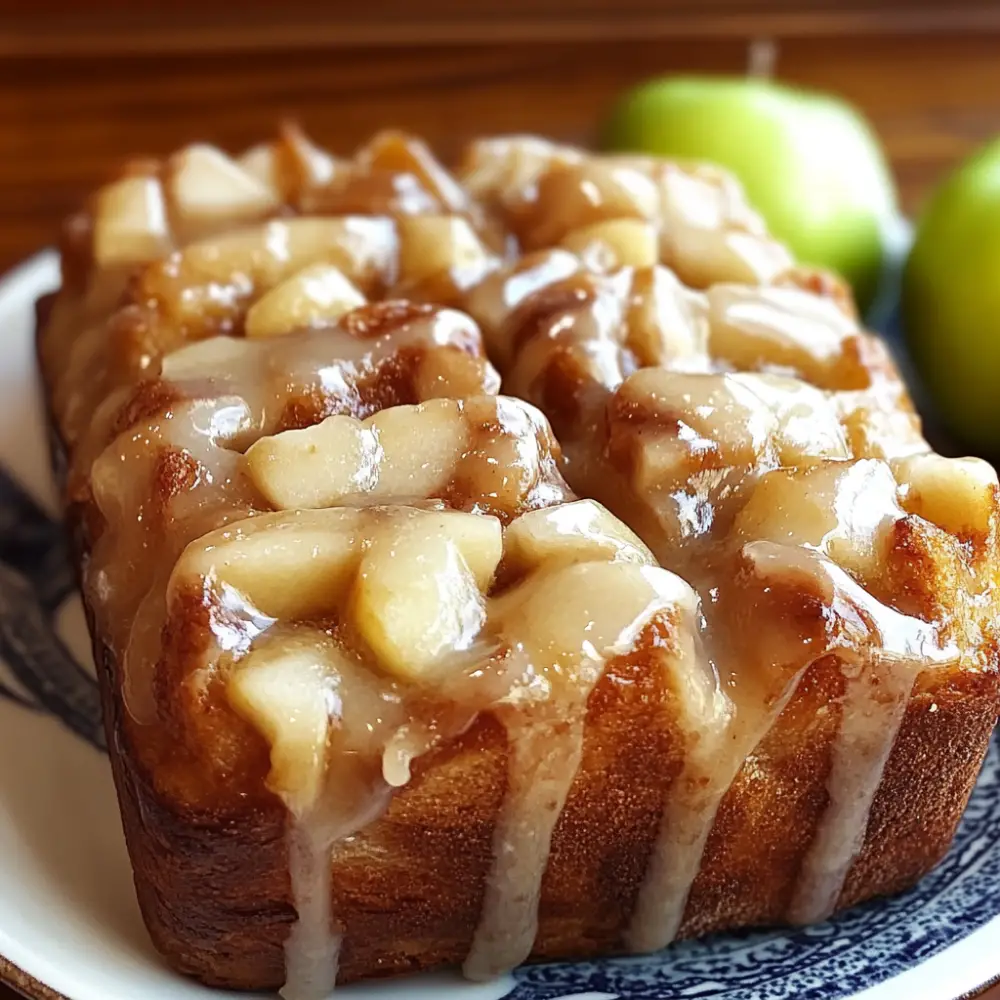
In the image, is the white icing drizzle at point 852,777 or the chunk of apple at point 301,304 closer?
the white icing drizzle at point 852,777

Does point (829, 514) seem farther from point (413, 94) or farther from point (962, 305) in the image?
point (413, 94)

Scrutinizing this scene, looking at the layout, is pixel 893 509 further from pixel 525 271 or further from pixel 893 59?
pixel 893 59

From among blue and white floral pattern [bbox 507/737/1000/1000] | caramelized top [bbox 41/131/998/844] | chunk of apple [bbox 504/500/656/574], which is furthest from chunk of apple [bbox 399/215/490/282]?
blue and white floral pattern [bbox 507/737/1000/1000]

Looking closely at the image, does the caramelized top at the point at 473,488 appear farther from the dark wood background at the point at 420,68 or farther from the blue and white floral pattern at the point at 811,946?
the dark wood background at the point at 420,68

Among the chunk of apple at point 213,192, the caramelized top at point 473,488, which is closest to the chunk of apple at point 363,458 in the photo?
the caramelized top at point 473,488

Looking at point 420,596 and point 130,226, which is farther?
point 130,226

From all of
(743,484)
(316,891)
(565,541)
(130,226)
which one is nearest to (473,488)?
(565,541)
